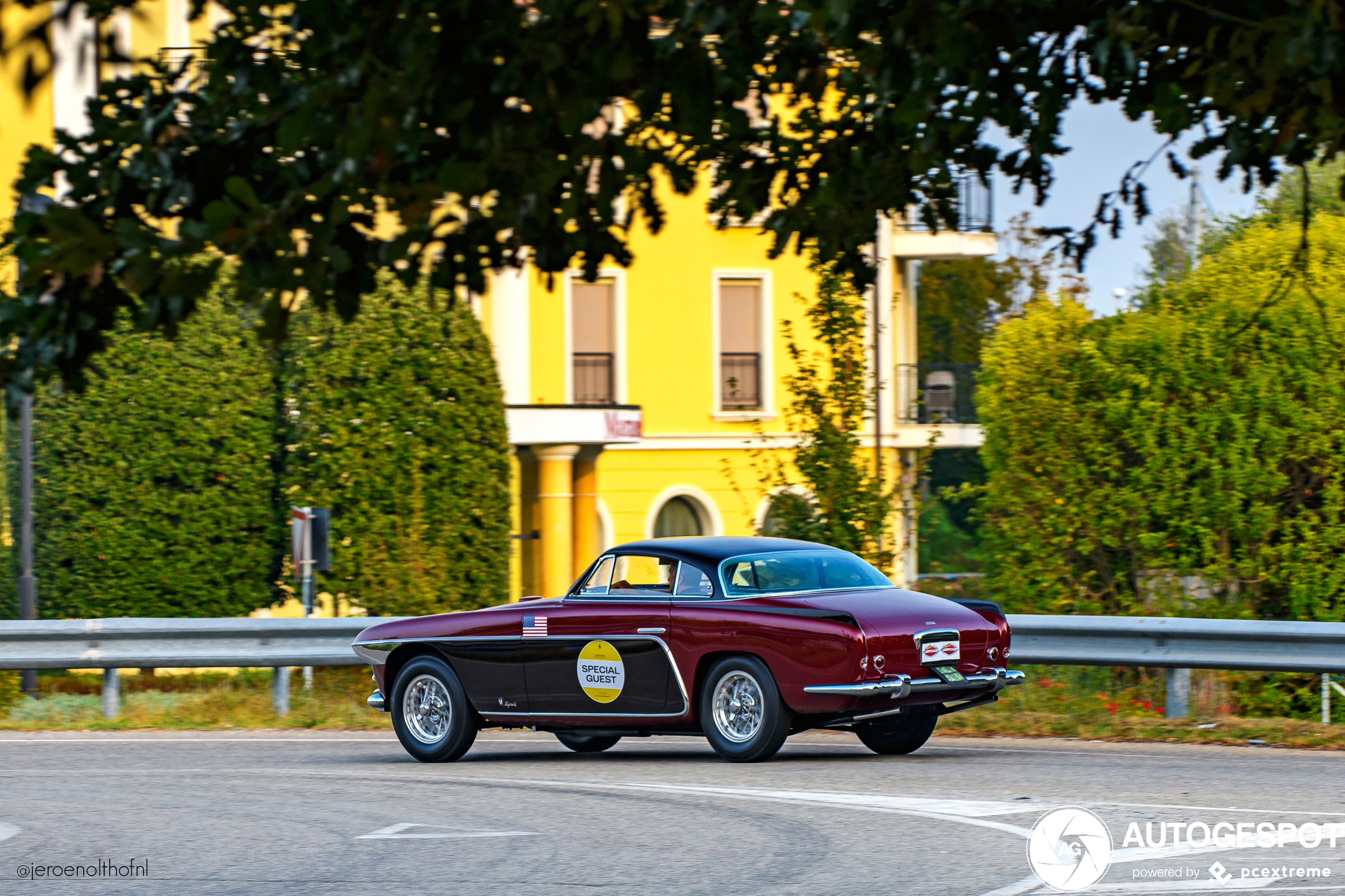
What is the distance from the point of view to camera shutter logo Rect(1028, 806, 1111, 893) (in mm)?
7809

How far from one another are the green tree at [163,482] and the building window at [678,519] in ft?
43.8

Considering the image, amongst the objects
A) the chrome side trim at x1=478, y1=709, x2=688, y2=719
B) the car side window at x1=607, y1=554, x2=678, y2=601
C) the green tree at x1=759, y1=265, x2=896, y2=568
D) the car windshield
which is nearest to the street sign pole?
the green tree at x1=759, y1=265, x2=896, y2=568

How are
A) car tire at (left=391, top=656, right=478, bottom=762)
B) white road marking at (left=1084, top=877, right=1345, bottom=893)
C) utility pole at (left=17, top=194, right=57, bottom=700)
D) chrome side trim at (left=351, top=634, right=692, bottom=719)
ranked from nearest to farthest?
white road marking at (left=1084, top=877, right=1345, bottom=893) < chrome side trim at (left=351, top=634, right=692, bottom=719) < car tire at (left=391, top=656, right=478, bottom=762) < utility pole at (left=17, top=194, right=57, bottom=700)

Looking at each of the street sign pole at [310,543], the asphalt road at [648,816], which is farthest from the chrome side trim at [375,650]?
the street sign pole at [310,543]

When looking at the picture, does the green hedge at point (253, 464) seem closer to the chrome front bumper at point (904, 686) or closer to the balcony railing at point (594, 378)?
the balcony railing at point (594, 378)

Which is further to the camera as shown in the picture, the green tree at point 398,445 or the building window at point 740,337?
the building window at point 740,337

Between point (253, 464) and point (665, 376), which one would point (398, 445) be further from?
point (665, 376)

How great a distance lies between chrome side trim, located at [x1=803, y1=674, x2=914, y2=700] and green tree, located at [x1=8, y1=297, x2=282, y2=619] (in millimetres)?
12895

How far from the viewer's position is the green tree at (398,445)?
22.5 meters

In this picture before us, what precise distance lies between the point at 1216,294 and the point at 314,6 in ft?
38.5

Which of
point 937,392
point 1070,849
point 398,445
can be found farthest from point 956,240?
point 1070,849

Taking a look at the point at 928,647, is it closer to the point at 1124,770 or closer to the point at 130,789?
the point at 1124,770

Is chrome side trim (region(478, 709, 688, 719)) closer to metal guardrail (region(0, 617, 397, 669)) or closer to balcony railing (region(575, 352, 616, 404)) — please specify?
metal guardrail (region(0, 617, 397, 669))

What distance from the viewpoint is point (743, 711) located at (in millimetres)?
11930
